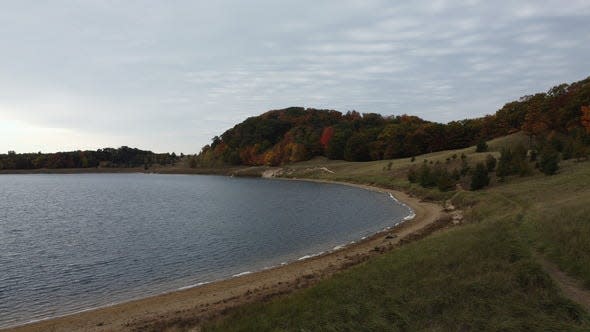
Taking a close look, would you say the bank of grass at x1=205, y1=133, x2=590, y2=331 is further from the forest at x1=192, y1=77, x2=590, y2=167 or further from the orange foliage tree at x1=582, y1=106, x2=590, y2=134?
the orange foliage tree at x1=582, y1=106, x2=590, y2=134

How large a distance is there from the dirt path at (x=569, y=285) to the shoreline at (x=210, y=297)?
1146cm

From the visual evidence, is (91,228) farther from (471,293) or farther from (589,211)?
(589,211)

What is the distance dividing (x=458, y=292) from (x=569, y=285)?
13.4 ft

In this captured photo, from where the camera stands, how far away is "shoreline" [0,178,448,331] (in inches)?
741

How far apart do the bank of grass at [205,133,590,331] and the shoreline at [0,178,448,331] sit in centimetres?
351

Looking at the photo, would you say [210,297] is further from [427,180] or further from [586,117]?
[586,117]

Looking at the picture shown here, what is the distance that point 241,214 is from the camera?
5691 centimetres

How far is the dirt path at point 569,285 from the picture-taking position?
528 inches

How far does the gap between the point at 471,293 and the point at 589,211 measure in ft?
42.2

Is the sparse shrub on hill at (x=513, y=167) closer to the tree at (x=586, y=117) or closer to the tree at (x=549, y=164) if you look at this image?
the tree at (x=549, y=164)

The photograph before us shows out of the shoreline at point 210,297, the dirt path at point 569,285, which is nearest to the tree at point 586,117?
the shoreline at point 210,297

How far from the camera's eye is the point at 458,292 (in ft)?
48.2

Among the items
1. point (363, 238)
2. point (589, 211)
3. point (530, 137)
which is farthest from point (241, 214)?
point (530, 137)

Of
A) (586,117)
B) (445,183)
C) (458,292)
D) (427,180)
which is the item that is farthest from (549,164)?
(458,292)
